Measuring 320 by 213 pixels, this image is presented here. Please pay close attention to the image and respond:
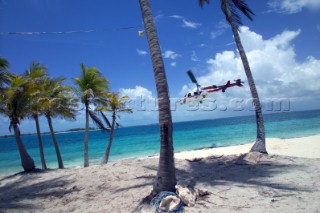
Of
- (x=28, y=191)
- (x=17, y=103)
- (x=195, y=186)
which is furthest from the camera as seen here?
(x=17, y=103)

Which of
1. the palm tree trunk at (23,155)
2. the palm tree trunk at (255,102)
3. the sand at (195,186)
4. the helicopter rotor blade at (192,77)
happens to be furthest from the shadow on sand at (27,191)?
the palm tree trunk at (255,102)

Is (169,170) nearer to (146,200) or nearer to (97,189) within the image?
(146,200)

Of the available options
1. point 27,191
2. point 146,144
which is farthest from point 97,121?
point 146,144

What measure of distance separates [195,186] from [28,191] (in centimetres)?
601

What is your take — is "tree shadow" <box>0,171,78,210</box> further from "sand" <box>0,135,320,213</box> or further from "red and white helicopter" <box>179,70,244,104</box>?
"red and white helicopter" <box>179,70,244,104</box>

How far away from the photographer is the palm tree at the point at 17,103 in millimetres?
13711

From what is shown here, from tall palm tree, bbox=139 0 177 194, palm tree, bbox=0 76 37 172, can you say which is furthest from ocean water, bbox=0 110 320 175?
tall palm tree, bbox=139 0 177 194

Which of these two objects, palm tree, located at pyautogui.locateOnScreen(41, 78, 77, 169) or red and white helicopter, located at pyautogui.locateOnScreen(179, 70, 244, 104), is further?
palm tree, located at pyautogui.locateOnScreen(41, 78, 77, 169)

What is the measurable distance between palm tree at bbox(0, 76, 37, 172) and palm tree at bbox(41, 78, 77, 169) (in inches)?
111

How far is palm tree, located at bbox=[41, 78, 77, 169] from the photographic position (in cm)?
1770

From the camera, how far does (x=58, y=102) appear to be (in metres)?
17.8

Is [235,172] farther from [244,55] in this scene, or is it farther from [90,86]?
[90,86]

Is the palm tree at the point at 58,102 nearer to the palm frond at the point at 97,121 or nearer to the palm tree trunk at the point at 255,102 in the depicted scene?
the palm frond at the point at 97,121

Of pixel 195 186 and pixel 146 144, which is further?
pixel 146 144
